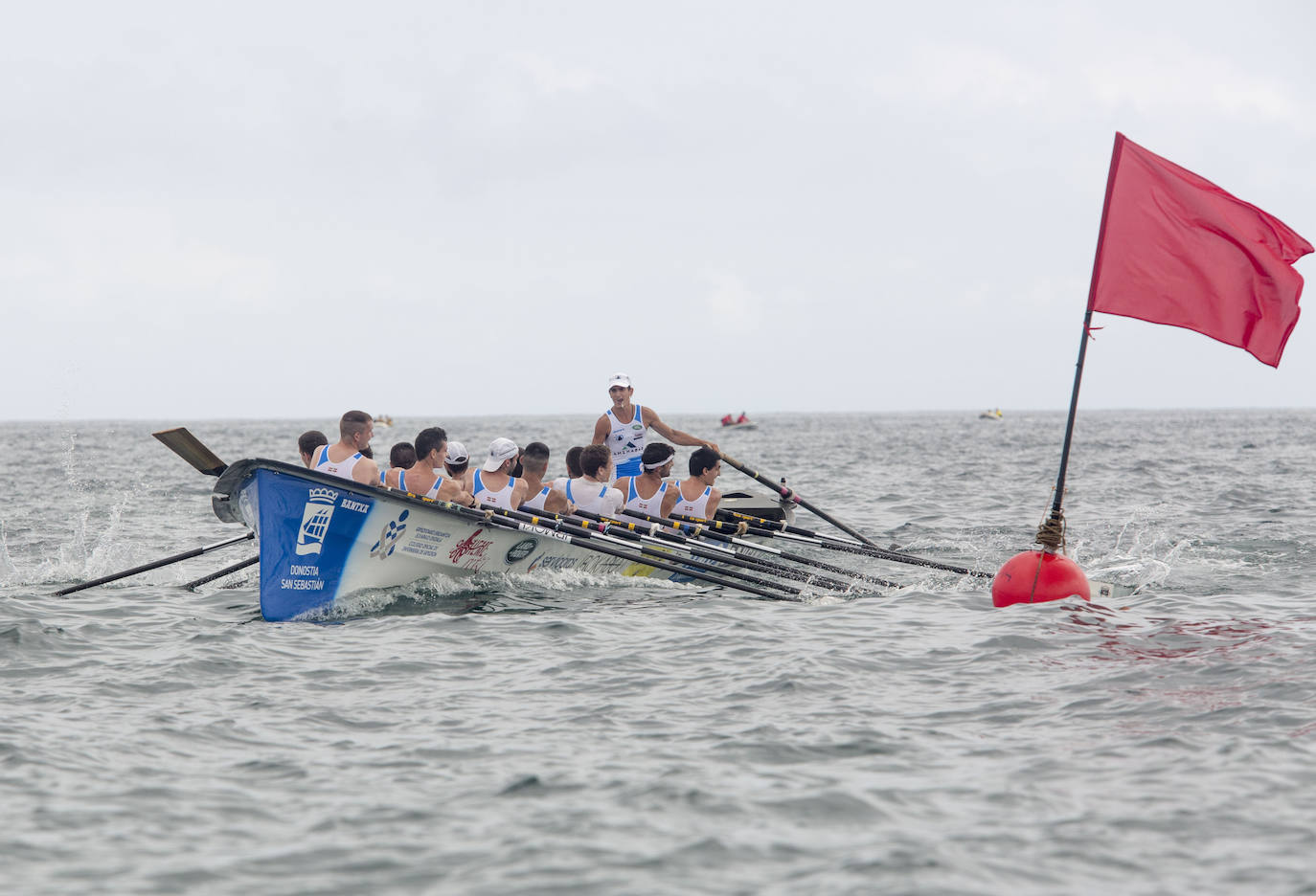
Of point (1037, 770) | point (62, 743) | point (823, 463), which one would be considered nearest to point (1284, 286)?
point (1037, 770)

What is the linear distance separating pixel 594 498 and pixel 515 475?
170 centimetres

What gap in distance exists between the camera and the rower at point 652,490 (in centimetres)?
1236

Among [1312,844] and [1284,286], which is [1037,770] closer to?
[1312,844]

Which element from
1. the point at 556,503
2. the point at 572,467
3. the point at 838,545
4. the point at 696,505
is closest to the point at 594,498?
the point at 556,503

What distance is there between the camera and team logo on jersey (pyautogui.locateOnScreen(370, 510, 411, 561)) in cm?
1046

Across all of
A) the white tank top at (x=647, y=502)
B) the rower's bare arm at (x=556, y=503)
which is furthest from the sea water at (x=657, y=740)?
the white tank top at (x=647, y=502)

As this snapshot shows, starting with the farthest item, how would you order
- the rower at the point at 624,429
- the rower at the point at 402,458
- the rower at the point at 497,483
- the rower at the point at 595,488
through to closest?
the rower at the point at 624,429
the rower at the point at 595,488
the rower at the point at 402,458
the rower at the point at 497,483

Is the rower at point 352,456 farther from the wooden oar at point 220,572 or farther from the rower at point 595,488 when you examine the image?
the rower at point 595,488

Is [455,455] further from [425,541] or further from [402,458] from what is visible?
[425,541]

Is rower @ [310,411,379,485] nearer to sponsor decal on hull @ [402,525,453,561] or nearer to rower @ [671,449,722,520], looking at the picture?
sponsor decal on hull @ [402,525,453,561]

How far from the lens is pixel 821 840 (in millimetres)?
4918

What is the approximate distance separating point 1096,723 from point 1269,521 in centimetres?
1373

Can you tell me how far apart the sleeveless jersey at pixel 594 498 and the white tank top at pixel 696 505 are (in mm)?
996

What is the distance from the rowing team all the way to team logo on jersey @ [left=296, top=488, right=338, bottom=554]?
0.67 m
